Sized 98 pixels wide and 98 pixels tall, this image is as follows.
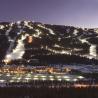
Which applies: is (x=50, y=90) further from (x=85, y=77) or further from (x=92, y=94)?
(x=85, y=77)

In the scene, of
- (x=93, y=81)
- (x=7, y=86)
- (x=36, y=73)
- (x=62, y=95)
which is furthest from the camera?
(x=36, y=73)

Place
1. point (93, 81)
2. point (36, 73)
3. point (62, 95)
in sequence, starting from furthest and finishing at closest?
point (36, 73), point (93, 81), point (62, 95)

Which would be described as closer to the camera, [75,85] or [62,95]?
[62,95]

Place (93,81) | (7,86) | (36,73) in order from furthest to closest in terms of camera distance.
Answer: (36,73), (93,81), (7,86)

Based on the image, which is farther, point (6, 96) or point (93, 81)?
point (93, 81)

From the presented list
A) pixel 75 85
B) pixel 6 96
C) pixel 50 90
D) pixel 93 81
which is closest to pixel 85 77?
pixel 93 81

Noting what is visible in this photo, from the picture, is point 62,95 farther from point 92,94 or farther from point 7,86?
point 7,86
